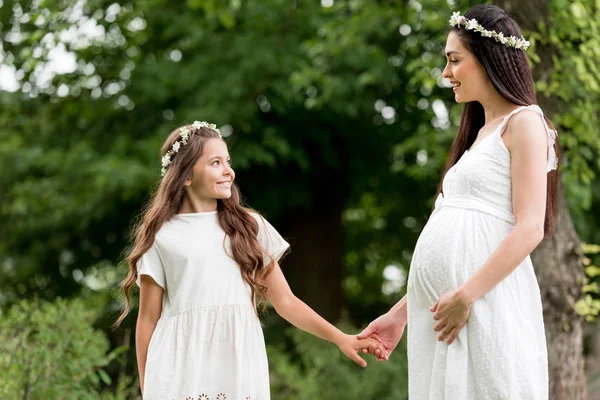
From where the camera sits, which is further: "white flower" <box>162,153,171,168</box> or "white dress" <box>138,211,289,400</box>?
"white flower" <box>162,153,171,168</box>

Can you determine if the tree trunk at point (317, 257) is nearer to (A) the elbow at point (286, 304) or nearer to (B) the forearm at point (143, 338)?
(A) the elbow at point (286, 304)

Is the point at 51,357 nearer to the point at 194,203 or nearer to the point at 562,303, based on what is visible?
the point at 194,203

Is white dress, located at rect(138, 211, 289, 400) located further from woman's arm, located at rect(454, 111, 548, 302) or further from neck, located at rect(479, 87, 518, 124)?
neck, located at rect(479, 87, 518, 124)

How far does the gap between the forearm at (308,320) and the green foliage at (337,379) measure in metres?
4.49

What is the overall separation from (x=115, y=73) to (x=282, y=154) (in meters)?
2.14

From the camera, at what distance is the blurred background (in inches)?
330

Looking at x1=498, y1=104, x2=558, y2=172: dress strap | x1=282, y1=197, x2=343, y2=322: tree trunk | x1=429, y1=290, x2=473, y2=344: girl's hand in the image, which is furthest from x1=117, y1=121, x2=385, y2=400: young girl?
x1=282, y1=197, x2=343, y2=322: tree trunk

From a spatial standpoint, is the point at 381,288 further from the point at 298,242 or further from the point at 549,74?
the point at 549,74

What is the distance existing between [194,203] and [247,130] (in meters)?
5.31

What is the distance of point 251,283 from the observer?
3549 mm

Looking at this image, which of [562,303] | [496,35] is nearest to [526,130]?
[496,35]

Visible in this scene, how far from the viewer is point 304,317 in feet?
12.1

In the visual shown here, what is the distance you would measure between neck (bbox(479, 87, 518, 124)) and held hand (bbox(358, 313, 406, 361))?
99cm

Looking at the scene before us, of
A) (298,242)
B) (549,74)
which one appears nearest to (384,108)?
(298,242)
